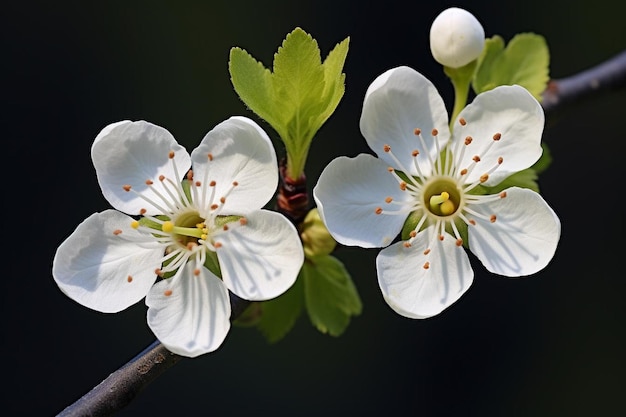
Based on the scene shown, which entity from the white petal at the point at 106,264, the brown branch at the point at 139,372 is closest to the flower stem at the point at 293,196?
the brown branch at the point at 139,372

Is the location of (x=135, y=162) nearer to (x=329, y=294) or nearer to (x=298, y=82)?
(x=298, y=82)

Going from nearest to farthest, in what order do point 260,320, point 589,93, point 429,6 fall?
point 260,320, point 589,93, point 429,6

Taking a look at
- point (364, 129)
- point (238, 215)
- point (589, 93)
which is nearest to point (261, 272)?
point (238, 215)

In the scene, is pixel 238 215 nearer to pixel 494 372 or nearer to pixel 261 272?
pixel 261 272

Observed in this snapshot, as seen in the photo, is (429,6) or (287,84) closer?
(287,84)

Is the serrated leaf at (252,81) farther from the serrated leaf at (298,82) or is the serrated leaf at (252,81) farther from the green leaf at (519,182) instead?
the green leaf at (519,182)

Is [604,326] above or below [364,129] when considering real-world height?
below

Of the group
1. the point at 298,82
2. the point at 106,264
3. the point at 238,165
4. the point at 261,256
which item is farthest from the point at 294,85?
the point at 106,264
